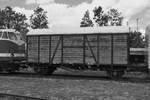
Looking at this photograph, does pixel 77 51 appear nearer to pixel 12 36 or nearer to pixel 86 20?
pixel 12 36

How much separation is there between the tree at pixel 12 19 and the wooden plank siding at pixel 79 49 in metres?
42.2

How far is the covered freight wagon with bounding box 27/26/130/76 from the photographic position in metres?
15.7

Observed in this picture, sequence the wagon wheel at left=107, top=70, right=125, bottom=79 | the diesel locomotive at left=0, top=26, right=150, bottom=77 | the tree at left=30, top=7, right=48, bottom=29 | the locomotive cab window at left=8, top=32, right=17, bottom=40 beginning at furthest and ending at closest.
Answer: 1. the tree at left=30, top=7, right=48, bottom=29
2. the locomotive cab window at left=8, top=32, right=17, bottom=40
3. the wagon wheel at left=107, top=70, right=125, bottom=79
4. the diesel locomotive at left=0, top=26, right=150, bottom=77

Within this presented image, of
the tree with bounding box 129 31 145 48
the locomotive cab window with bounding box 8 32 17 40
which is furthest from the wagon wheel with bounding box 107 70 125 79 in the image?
the locomotive cab window with bounding box 8 32 17 40

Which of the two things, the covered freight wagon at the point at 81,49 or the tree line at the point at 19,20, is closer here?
the covered freight wagon at the point at 81,49

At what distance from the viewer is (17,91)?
38.1 ft

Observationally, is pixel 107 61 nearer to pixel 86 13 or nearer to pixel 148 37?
pixel 148 37

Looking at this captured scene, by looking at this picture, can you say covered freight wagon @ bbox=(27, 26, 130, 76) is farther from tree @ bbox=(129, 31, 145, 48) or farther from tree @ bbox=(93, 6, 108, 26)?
tree @ bbox=(93, 6, 108, 26)

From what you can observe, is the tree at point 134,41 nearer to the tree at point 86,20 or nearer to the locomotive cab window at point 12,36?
the locomotive cab window at point 12,36

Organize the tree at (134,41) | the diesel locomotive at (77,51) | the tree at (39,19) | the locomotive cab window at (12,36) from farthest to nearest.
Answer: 1. the tree at (39,19)
2. the locomotive cab window at (12,36)
3. the tree at (134,41)
4. the diesel locomotive at (77,51)

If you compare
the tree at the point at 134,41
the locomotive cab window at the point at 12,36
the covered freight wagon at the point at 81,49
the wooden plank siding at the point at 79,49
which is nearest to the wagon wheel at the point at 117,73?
the covered freight wagon at the point at 81,49

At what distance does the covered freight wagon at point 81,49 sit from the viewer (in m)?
15.7

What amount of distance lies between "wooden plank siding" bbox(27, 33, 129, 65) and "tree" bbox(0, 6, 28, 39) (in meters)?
42.2

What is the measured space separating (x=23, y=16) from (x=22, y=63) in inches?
1852
